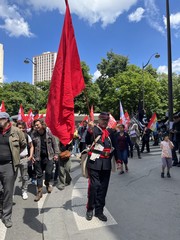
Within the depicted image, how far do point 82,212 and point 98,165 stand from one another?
106 centimetres

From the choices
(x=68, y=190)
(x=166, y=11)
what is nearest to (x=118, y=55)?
(x=166, y=11)

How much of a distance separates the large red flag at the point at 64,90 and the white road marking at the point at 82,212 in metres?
1.35

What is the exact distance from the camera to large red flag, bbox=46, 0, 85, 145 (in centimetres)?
422

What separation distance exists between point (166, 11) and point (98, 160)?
10.7 m

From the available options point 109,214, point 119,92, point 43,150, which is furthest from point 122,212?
point 119,92

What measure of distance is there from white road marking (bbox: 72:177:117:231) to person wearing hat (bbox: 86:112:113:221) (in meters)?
0.10

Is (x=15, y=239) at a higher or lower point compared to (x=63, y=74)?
lower

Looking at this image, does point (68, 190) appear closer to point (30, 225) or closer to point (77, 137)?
point (30, 225)

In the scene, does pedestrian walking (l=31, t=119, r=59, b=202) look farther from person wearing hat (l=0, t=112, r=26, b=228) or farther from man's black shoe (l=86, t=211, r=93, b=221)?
man's black shoe (l=86, t=211, r=93, b=221)

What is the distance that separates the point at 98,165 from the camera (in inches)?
168

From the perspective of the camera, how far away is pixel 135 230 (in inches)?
153

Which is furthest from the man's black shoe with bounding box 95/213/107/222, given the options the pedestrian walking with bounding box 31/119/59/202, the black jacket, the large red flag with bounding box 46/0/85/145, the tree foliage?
the tree foliage

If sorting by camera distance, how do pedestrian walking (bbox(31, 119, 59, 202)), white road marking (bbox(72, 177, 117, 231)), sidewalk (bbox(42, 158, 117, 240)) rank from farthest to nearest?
1. pedestrian walking (bbox(31, 119, 59, 202))
2. white road marking (bbox(72, 177, 117, 231))
3. sidewalk (bbox(42, 158, 117, 240))

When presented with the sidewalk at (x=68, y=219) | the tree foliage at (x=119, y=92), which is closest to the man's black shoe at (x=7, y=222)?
the sidewalk at (x=68, y=219)
